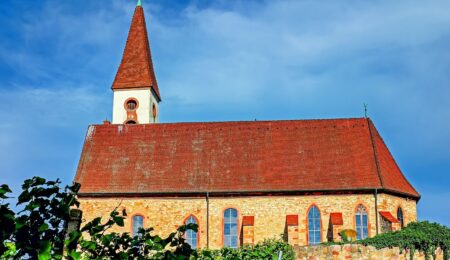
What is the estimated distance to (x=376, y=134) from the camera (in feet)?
120

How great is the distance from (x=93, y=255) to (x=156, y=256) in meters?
0.64

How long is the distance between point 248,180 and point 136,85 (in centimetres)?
1694

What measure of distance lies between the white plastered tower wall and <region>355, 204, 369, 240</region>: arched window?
19665 millimetres

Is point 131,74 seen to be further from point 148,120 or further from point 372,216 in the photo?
point 372,216

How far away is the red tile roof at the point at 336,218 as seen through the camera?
106 feet

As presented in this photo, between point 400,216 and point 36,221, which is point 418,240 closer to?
point 400,216

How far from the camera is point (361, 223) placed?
32.8 meters

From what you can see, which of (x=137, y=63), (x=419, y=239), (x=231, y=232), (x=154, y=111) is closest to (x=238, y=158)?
(x=231, y=232)

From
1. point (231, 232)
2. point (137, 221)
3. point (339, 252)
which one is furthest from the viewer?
point (137, 221)

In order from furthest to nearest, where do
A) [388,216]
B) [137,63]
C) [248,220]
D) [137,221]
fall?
[137,63] → [137,221] → [248,220] → [388,216]

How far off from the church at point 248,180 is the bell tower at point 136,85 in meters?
8.11

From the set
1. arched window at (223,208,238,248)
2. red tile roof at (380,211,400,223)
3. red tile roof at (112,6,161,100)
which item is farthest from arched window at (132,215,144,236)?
red tile roof at (112,6,161,100)

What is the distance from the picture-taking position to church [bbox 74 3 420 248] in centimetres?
3294

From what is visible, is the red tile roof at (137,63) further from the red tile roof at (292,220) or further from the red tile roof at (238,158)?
the red tile roof at (292,220)
